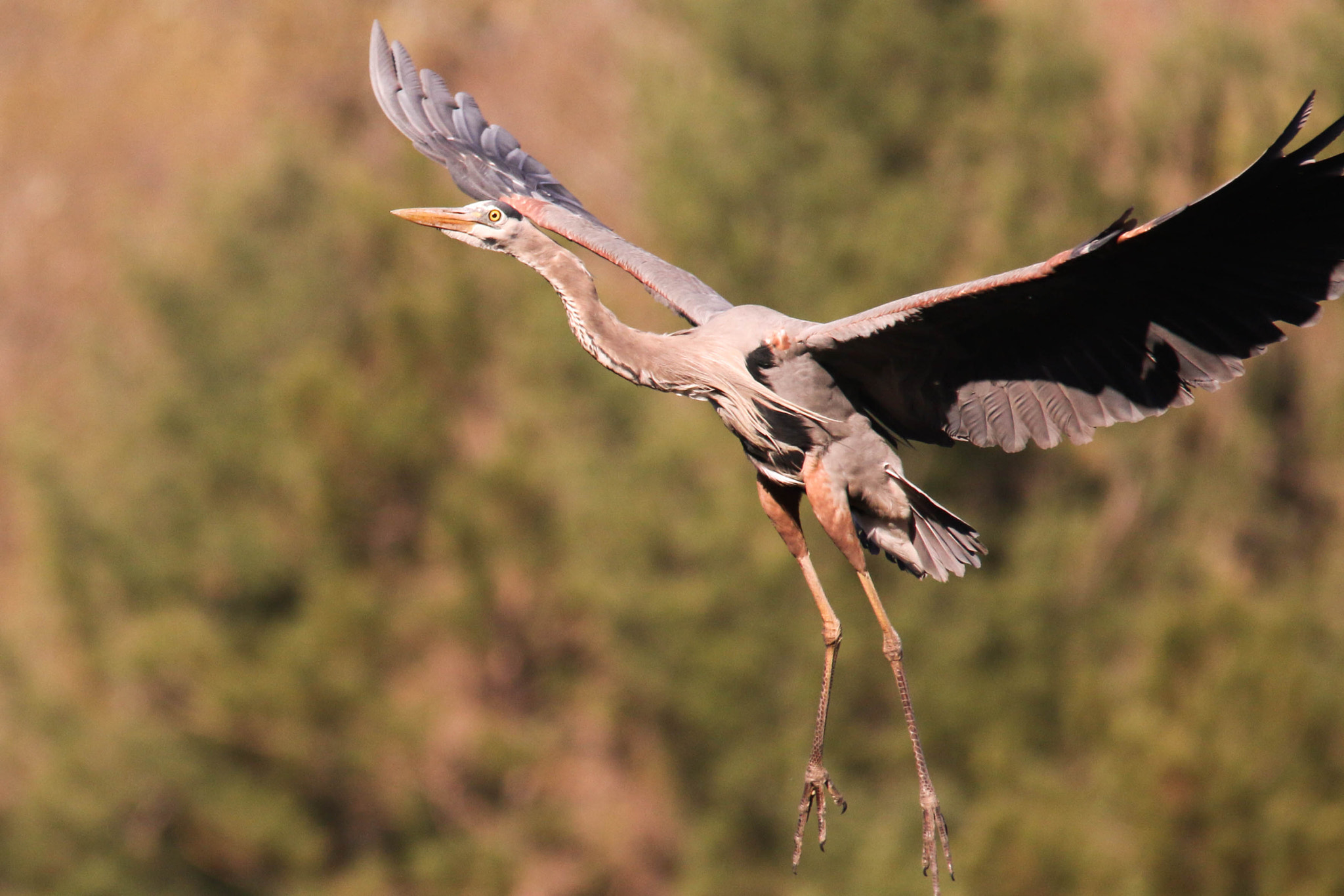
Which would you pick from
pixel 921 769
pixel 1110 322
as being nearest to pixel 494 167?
pixel 1110 322

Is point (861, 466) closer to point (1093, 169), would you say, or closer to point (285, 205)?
point (1093, 169)

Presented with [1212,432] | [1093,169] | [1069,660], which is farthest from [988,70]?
[1069,660]

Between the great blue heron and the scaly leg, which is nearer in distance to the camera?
the great blue heron

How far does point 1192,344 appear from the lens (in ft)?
12.8

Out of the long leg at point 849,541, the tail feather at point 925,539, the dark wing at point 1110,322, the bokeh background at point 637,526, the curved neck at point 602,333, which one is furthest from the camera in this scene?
the bokeh background at point 637,526

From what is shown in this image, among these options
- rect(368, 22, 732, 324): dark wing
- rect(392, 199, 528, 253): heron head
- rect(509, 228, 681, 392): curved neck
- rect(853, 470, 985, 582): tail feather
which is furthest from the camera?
rect(368, 22, 732, 324): dark wing

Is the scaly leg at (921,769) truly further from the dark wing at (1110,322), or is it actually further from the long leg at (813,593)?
the dark wing at (1110,322)

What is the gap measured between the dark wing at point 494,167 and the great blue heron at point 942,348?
20 mm

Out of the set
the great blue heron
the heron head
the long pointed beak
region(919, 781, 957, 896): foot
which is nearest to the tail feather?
the great blue heron

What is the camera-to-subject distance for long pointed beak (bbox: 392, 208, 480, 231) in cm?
439

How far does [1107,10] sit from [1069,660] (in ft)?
27.1

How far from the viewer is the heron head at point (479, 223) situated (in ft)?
14.3

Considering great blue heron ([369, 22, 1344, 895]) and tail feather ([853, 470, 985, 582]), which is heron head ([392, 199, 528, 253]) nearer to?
great blue heron ([369, 22, 1344, 895])

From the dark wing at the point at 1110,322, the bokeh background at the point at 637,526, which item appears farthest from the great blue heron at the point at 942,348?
the bokeh background at the point at 637,526
